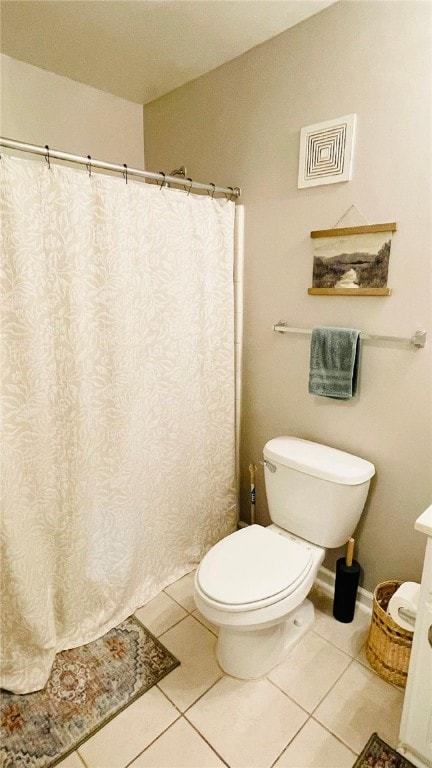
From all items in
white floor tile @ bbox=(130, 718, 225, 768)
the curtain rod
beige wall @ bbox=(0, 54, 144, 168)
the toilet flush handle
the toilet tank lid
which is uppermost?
beige wall @ bbox=(0, 54, 144, 168)

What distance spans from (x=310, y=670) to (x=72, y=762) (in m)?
0.82

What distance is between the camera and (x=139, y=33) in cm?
150

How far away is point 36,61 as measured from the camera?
66.4 inches

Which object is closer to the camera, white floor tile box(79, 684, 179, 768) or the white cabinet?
the white cabinet

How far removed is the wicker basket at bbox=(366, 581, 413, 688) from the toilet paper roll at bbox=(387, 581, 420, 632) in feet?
0.11

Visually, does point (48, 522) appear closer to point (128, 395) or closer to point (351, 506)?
point (128, 395)

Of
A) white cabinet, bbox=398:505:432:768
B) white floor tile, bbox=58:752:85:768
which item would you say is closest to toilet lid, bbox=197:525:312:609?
white cabinet, bbox=398:505:432:768

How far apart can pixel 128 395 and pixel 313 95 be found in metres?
1.31

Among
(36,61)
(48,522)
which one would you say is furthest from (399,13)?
(48,522)

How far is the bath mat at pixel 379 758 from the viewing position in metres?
1.15

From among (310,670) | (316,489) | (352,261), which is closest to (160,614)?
(310,670)

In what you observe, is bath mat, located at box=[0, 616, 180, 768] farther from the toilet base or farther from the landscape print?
the landscape print

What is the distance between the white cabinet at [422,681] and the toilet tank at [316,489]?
1.27 ft

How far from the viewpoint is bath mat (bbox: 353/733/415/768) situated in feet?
3.76
